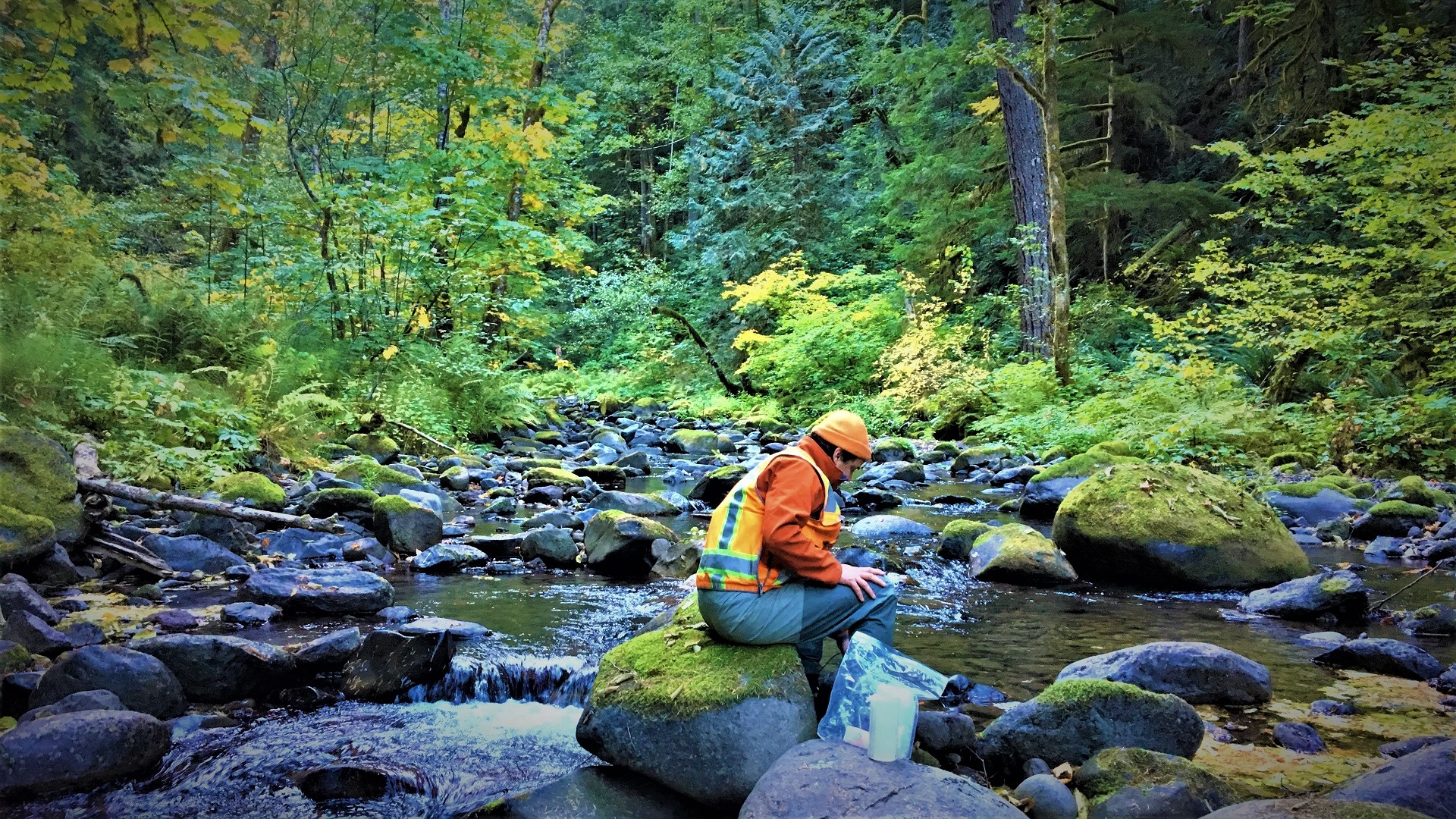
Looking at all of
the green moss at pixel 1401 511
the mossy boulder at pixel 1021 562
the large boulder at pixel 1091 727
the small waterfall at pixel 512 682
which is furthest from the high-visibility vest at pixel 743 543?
the green moss at pixel 1401 511

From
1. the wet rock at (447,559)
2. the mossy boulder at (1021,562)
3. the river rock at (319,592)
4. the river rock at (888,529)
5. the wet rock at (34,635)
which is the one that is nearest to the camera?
the wet rock at (34,635)

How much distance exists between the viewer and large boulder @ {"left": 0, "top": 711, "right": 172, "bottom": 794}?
3172mm

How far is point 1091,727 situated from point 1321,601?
3.16m

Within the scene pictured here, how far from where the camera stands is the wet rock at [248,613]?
5.22 m

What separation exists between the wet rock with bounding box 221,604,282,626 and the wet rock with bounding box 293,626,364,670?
2.61 ft

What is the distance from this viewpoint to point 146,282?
11023 mm

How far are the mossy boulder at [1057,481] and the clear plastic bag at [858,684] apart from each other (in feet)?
18.7

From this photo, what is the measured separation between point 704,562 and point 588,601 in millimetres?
2869

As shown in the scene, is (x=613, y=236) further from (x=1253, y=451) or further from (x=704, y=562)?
(x=704, y=562)

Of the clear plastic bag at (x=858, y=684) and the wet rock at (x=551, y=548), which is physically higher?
the clear plastic bag at (x=858, y=684)

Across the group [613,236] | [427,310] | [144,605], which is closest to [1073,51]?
[427,310]

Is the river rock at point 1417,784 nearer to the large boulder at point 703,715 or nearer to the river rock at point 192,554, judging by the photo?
the large boulder at point 703,715

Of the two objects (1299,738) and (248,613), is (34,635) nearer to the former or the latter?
(248,613)

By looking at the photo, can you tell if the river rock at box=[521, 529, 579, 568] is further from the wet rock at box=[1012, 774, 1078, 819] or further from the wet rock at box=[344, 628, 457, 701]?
the wet rock at box=[1012, 774, 1078, 819]
